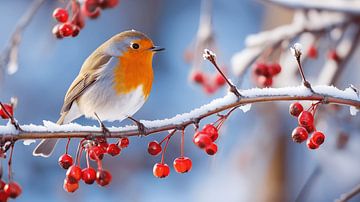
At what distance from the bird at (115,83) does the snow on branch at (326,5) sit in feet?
1.90

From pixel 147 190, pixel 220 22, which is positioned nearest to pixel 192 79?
pixel 147 190

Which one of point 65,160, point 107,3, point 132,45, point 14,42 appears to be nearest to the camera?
point 65,160

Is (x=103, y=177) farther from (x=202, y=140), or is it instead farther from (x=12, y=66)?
(x=12, y=66)

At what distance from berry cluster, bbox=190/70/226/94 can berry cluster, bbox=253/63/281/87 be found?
50 centimetres

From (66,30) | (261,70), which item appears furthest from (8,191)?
(261,70)

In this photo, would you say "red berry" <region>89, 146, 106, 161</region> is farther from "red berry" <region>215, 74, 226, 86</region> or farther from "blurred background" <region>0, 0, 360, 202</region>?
"red berry" <region>215, 74, 226, 86</region>

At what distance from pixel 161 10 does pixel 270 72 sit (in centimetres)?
608

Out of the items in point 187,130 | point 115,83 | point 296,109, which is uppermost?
point 187,130

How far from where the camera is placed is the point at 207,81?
10.8 ft

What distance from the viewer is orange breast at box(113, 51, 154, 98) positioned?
2.67 metres

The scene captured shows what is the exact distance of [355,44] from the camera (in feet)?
9.56

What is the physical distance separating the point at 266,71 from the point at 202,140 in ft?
3.43

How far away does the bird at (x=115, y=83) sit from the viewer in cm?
265

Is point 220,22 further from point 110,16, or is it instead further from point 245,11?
point 110,16
